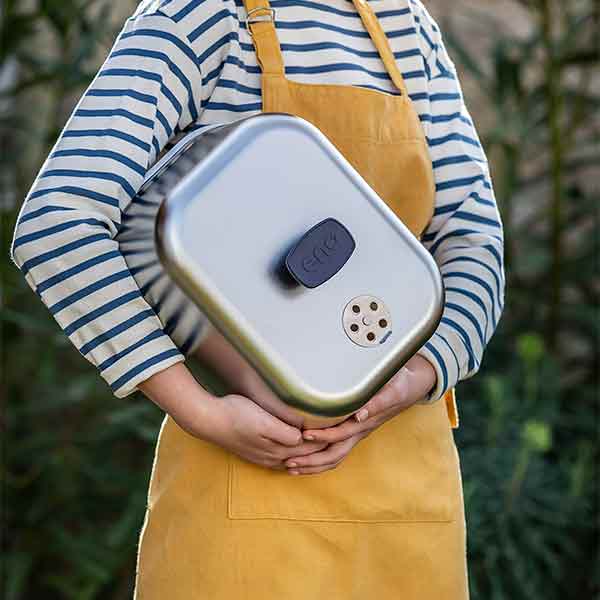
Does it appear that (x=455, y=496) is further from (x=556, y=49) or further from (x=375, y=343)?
(x=556, y=49)

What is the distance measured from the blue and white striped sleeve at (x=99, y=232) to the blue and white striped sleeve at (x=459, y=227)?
24 centimetres

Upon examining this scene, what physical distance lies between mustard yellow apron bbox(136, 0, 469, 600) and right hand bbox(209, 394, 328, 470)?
39 mm

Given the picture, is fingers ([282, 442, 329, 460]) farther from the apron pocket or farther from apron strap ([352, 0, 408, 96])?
apron strap ([352, 0, 408, 96])

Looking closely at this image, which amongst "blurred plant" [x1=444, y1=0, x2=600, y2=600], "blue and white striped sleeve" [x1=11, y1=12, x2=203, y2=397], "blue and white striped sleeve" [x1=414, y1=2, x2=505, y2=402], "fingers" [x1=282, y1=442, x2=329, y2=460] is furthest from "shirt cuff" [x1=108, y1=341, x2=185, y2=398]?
"blurred plant" [x1=444, y1=0, x2=600, y2=600]

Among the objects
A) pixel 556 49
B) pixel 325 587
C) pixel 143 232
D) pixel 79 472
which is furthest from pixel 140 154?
pixel 556 49

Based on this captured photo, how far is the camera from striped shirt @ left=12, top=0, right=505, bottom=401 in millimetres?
657

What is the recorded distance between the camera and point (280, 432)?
0.67 meters

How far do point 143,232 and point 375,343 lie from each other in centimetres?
16

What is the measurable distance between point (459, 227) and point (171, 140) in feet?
0.80

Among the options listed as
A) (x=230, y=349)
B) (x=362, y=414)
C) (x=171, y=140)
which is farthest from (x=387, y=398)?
(x=171, y=140)

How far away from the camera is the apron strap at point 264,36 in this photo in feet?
2.39

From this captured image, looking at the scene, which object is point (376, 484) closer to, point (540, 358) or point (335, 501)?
point (335, 501)

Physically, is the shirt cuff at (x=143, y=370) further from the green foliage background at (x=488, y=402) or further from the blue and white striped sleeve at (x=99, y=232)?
the green foliage background at (x=488, y=402)

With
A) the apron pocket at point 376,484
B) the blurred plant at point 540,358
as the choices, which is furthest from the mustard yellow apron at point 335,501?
the blurred plant at point 540,358
